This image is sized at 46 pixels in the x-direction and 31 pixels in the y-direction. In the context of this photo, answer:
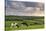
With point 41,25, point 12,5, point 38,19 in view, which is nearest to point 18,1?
point 12,5

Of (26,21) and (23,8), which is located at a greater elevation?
(23,8)

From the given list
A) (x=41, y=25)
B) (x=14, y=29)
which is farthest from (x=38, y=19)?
(x=14, y=29)

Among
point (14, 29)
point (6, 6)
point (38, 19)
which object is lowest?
point (14, 29)

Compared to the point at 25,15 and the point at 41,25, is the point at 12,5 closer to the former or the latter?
the point at 25,15

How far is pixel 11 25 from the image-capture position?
4.36 ft

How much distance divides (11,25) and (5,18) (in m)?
0.15

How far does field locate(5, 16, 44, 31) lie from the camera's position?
1319 millimetres

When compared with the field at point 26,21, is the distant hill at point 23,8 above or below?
above

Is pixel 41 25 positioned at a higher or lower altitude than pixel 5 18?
lower

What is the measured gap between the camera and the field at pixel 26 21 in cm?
132

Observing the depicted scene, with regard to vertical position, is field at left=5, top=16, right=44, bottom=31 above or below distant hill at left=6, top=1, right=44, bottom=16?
below

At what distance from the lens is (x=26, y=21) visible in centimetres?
135

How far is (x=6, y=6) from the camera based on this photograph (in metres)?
1.30
